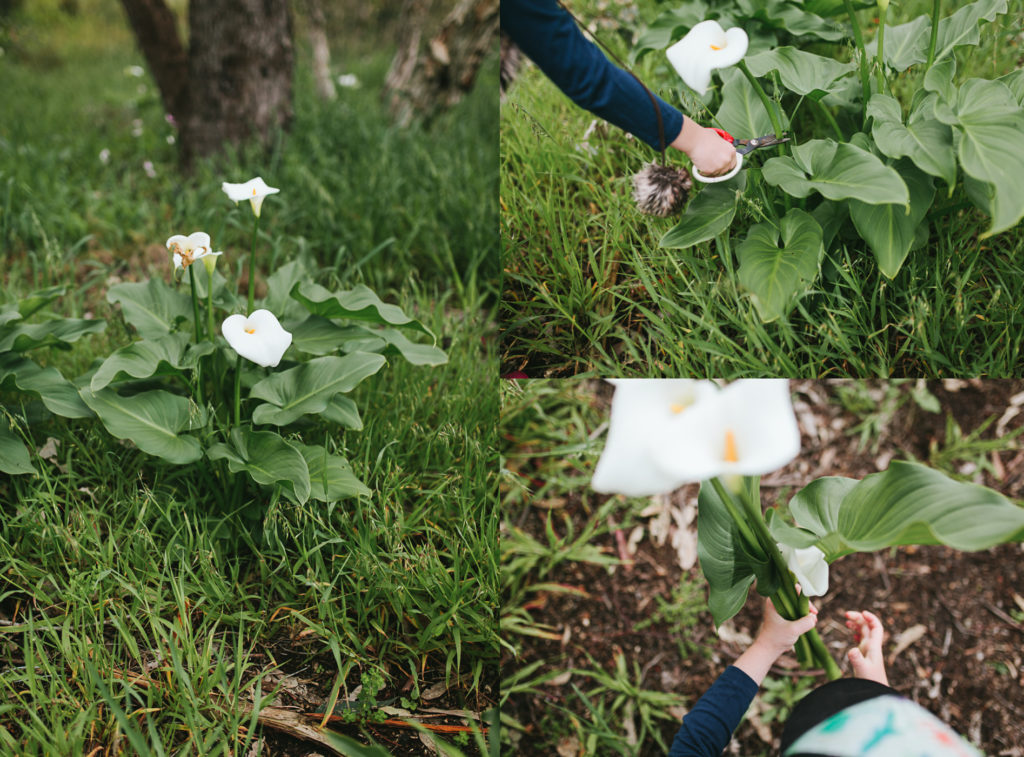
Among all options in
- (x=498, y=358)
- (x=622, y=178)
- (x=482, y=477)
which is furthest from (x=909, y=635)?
(x=622, y=178)

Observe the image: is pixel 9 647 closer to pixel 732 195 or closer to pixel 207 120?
pixel 732 195

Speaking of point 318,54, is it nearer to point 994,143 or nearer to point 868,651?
point 994,143

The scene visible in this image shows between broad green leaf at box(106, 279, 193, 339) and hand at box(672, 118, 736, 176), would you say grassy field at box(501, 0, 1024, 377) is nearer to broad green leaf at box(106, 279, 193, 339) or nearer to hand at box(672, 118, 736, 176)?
hand at box(672, 118, 736, 176)

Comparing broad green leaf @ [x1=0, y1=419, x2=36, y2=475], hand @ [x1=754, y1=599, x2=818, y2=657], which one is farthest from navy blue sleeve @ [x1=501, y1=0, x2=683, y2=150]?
broad green leaf @ [x1=0, y1=419, x2=36, y2=475]

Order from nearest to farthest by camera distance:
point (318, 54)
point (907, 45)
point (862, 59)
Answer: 1. point (862, 59)
2. point (907, 45)
3. point (318, 54)

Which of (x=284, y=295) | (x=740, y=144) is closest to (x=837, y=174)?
(x=740, y=144)

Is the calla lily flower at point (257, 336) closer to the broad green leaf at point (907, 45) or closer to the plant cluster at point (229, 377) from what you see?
the plant cluster at point (229, 377)
